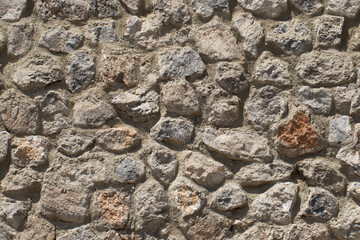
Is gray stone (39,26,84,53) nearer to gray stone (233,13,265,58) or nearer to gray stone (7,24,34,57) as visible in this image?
gray stone (7,24,34,57)

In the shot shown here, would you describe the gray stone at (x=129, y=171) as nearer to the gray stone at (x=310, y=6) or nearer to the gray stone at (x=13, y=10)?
the gray stone at (x=13, y=10)

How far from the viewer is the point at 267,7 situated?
241 cm

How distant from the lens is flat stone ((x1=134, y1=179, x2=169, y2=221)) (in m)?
2.28

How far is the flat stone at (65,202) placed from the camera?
90.4 inches

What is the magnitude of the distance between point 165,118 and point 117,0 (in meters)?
0.62

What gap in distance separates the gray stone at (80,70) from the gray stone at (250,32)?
700 millimetres

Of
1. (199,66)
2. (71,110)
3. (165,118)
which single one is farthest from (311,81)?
(71,110)

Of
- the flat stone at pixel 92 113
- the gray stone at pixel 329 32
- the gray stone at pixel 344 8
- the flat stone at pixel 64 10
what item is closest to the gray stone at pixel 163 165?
the flat stone at pixel 92 113

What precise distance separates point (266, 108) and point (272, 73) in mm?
162

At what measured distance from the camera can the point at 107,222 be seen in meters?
2.28

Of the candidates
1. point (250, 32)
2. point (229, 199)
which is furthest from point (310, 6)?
point (229, 199)

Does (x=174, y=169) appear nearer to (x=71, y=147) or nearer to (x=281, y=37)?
(x=71, y=147)

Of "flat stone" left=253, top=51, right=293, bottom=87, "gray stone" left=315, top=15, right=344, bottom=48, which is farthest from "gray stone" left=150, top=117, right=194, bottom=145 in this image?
"gray stone" left=315, top=15, right=344, bottom=48

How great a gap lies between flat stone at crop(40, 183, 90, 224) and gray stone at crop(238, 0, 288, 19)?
1.14 metres
